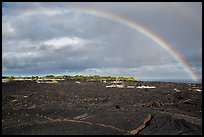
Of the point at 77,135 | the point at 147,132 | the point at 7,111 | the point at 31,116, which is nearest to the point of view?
the point at 77,135

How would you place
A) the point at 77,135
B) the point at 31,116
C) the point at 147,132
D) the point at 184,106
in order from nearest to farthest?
the point at 77,135 < the point at 147,132 < the point at 31,116 < the point at 184,106

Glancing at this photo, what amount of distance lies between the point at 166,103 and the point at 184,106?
168 centimetres

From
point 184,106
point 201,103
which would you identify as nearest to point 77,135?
Answer: point 184,106

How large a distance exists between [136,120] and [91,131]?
346 cm

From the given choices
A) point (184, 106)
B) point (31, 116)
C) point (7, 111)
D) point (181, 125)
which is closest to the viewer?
point (181, 125)

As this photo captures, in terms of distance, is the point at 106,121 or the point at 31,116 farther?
the point at 31,116

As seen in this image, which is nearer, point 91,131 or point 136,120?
point 91,131

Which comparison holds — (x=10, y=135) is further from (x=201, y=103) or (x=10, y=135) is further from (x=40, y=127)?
(x=201, y=103)

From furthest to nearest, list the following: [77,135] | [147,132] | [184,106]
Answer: [184,106], [147,132], [77,135]

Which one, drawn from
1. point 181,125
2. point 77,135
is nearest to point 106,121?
point 77,135

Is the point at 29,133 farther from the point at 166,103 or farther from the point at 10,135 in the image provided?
the point at 166,103

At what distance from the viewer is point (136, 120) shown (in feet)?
52.9

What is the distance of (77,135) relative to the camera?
13125 millimetres

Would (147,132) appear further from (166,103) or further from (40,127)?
(166,103)
